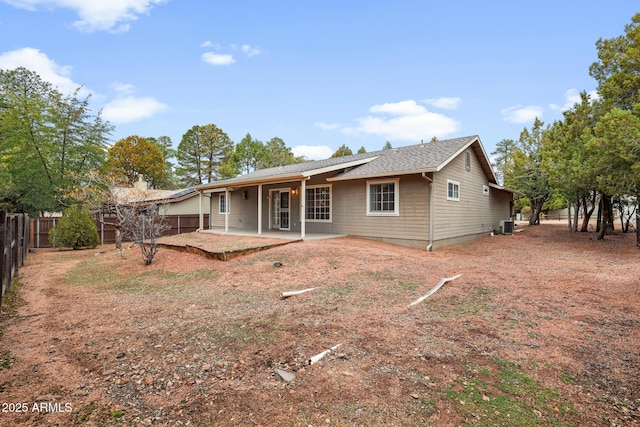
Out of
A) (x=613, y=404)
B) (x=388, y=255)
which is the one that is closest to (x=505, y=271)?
(x=388, y=255)

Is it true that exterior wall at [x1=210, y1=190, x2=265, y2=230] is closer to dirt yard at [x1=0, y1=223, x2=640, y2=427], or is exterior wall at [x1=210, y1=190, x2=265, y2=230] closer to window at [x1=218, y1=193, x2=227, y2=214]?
window at [x1=218, y1=193, x2=227, y2=214]

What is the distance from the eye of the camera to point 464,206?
13.1 meters

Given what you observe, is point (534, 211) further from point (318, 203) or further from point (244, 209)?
point (244, 209)

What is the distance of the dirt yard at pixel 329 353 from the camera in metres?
2.29

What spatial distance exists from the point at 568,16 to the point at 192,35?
46.7 ft

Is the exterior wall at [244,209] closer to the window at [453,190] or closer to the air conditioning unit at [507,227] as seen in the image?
the window at [453,190]

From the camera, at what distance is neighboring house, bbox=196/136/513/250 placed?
424 inches

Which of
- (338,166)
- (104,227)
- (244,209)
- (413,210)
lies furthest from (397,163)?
(104,227)

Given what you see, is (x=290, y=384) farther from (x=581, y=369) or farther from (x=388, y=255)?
(x=388, y=255)

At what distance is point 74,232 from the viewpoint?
13.7 m

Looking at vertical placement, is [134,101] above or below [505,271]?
above

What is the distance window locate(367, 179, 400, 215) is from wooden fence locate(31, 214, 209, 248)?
797 cm

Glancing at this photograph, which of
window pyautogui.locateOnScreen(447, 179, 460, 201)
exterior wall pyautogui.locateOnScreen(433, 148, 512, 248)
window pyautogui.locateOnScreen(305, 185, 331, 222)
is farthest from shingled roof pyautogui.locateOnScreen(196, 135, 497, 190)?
window pyautogui.locateOnScreen(447, 179, 460, 201)

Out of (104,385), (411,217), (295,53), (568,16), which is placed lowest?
(104,385)
